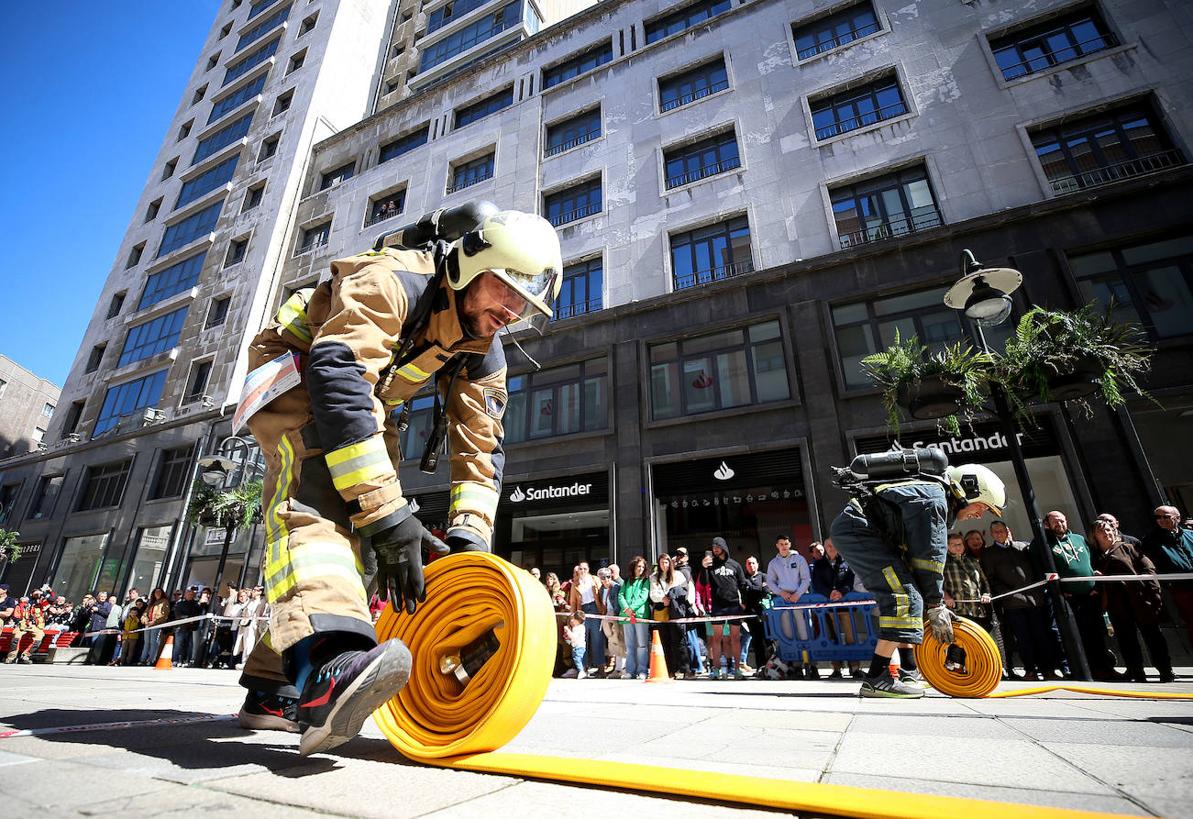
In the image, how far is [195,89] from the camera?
114ft

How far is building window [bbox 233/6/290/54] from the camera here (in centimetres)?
3369

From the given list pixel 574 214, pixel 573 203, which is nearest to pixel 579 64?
pixel 573 203

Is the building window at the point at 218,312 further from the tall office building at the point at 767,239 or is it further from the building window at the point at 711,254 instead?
the building window at the point at 711,254

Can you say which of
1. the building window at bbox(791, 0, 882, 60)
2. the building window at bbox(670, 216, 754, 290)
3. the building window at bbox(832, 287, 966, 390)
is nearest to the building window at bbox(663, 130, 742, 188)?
the building window at bbox(670, 216, 754, 290)

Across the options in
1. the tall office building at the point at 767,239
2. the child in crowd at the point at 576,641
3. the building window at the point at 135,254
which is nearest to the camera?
the child in crowd at the point at 576,641

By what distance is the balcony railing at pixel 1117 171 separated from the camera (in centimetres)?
1146

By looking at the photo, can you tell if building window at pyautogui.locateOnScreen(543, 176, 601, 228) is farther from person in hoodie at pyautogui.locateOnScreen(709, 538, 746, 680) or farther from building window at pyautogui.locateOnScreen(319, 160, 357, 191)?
person in hoodie at pyautogui.locateOnScreen(709, 538, 746, 680)

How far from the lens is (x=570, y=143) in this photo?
1934 cm

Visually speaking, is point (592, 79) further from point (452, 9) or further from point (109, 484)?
point (109, 484)

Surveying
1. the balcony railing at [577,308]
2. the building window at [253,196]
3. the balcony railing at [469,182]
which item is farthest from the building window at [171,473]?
the balcony railing at [577,308]

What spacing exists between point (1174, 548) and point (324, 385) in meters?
8.99

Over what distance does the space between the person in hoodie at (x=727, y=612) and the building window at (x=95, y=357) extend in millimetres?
33289

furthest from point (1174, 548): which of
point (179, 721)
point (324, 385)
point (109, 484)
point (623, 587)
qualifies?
point (109, 484)

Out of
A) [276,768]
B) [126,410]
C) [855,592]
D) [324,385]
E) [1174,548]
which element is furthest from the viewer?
[126,410]
